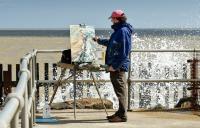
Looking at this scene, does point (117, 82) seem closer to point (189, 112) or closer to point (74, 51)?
point (74, 51)

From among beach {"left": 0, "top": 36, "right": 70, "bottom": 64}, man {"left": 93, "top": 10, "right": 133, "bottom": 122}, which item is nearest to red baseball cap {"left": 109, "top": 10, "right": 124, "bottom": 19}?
man {"left": 93, "top": 10, "right": 133, "bottom": 122}

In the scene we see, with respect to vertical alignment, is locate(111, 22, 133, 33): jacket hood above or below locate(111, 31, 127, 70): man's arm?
above

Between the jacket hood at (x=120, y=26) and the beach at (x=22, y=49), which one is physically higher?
the jacket hood at (x=120, y=26)

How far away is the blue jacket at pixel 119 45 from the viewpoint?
8.80 m

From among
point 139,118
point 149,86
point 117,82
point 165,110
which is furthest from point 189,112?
point 149,86

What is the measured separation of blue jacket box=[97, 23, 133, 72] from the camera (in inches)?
346

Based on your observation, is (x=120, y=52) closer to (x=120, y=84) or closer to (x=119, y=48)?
(x=119, y=48)

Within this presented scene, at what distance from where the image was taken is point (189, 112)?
35.8ft

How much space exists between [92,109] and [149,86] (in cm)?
646

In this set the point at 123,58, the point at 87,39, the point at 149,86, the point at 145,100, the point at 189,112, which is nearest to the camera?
the point at 123,58

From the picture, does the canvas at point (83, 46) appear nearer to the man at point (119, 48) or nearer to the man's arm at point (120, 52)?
the man at point (119, 48)

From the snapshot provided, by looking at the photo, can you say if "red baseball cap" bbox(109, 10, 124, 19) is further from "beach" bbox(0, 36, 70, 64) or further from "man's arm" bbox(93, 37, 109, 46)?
"beach" bbox(0, 36, 70, 64)

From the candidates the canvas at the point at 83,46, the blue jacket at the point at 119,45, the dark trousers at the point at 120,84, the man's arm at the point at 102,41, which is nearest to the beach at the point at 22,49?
the canvas at the point at 83,46

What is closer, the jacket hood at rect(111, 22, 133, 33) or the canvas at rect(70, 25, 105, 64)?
the jacket hood at rect(111, 22, 133, 33)
